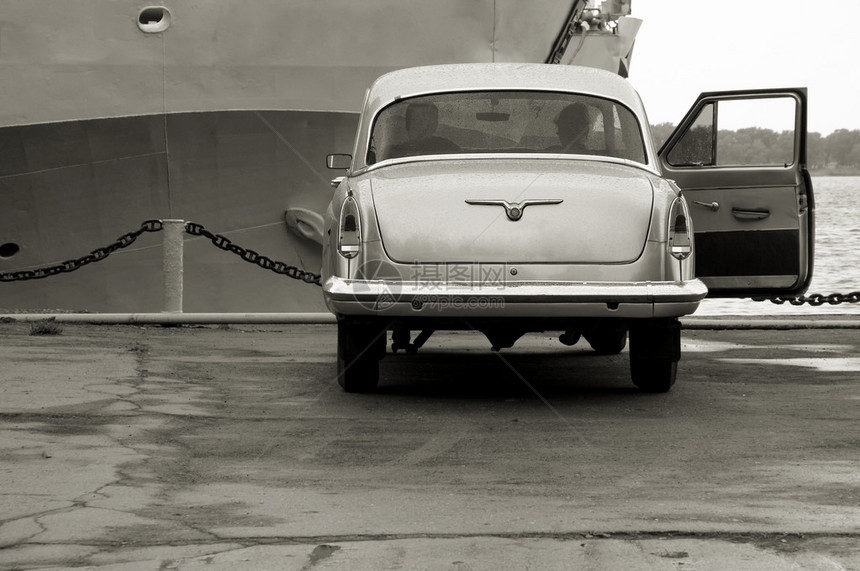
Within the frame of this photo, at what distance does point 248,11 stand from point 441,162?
22.3 ft

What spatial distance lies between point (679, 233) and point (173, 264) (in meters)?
6.06

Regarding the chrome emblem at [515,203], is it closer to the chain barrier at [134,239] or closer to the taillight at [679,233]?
the taillight at [679,233]

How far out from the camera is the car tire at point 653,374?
23.2 feet

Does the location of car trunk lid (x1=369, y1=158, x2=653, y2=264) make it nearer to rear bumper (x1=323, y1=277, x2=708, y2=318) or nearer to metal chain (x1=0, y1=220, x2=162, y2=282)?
rear bumper (x1=323, y1=277, x2=708, y2=318)

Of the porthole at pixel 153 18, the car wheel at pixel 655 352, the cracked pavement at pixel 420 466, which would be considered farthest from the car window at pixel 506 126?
the porthole at pixel 153 18

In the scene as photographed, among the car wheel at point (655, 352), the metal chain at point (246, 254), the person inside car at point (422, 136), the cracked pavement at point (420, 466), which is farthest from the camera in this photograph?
the metal chain at point (246, 254)

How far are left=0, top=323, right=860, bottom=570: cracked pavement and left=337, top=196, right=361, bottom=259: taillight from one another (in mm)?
774

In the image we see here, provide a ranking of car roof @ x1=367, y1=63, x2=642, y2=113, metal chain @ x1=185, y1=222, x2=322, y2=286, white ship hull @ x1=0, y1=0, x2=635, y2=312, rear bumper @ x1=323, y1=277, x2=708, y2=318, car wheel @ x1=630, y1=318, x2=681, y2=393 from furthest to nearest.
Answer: white ship hull @ x1=0, y1=0, x2=635, y2=312 → metal chain @ x1=185, y1=222, x2=322, y2=286 → car roof @ x1=367, y1=63, x2=642, y2=113 → car wheel @ x1=630, y1=318, x2=681, y2=393 → rear bumper @ x1=323, y1=277, x2=708, y2=318

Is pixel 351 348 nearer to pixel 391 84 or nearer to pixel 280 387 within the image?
pixel 280 387

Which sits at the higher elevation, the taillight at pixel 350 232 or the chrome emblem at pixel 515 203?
the chrome emblem at pixel 515 203

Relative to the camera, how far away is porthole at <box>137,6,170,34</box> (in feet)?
43.0

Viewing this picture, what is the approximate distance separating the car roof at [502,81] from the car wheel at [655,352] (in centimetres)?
149

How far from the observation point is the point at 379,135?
7562 mm

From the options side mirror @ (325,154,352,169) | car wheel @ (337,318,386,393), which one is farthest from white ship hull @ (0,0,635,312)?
car wheel @ (337,318,386,393)
